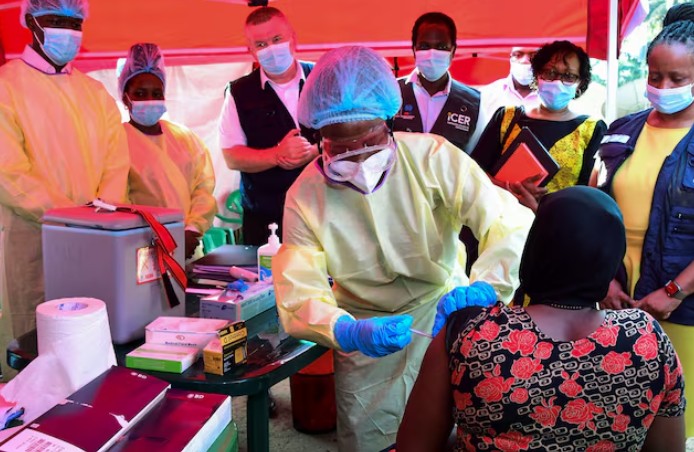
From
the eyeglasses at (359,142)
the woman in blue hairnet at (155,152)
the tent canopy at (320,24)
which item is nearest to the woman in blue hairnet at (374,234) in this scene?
the eyeglasses at (359,142)

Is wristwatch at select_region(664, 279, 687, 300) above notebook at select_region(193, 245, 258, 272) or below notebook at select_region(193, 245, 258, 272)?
below

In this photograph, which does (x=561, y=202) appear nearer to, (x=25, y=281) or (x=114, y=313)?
(x=114, y=313)

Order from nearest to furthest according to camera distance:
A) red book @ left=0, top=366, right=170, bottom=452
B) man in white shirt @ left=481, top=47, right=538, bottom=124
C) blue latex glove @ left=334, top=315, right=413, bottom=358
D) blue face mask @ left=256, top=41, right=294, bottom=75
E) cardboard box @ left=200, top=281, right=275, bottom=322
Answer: red book @ left=0, top=366, right=170, bottom=452, blue latex glove @ left=334, top=315, right=413, bottom=358, cardboard box @ left=200, top=281, right=275, bottom=322, blue face mask @ left=256, top=41, right=294, bottom=75, man in white shirt @ left=481, top=47, right=538, bottom=124

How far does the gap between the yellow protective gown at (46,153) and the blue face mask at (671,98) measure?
7.64 feet

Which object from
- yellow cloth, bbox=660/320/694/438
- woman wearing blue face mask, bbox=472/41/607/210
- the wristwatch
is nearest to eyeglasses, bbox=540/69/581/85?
woman wearing blue face mask, bbox=472/41/607/210

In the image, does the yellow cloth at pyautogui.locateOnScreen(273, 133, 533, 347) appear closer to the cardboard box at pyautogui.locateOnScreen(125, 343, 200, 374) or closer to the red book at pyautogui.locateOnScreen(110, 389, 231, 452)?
the cardboard box at pyautogui.locateOnScreen(125, 343, 200, 374)

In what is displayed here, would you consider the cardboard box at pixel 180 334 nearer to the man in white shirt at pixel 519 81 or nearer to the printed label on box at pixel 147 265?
the printed label on box at pixel 147 265

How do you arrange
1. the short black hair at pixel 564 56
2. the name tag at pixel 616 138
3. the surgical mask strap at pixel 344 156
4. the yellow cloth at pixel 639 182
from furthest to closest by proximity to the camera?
the short black hair at pixel 564 56
the name tag at pixel 616 138
the yellow cloth at pixel 639 182
the surgical mask strap at pixel 344 156

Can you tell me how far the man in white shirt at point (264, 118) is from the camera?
3.23 metres

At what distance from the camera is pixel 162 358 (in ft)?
5.47

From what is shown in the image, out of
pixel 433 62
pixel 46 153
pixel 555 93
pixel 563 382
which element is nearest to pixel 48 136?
pixel 46 153

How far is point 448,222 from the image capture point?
6.42 ft

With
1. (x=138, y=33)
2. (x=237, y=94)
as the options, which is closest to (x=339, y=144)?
(x=237, y=94)

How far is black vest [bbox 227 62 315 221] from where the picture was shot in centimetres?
334
